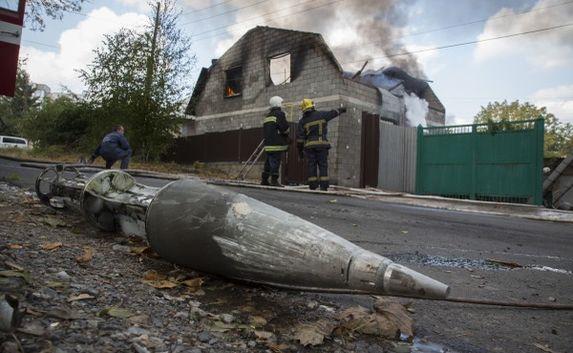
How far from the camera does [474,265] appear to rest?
133 inches

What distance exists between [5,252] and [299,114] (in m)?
14.5

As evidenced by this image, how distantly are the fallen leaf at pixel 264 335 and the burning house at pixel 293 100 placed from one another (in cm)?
1157

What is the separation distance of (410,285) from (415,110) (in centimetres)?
1796

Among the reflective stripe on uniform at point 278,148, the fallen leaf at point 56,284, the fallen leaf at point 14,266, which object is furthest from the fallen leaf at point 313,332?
the reflective stripe on uniform at point 278,148

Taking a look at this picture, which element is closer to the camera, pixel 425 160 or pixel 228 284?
pixel 228 284

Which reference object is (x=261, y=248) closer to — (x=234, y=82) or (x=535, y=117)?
(x=234, y=82)

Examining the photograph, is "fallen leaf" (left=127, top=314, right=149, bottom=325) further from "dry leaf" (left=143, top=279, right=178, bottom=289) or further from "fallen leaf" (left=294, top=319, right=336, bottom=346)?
"fallen leaf" (left=294, top=319, right=336, bottom=346)

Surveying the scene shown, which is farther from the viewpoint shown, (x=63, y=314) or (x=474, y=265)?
(x=474, y=265)

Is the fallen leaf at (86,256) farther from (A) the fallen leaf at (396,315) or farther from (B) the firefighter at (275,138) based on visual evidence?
(B) the firefighter at (275,138)

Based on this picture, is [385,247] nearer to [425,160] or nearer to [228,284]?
[228,284]

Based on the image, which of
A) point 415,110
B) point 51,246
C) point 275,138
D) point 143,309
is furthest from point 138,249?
point 415,110

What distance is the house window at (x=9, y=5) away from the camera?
309cm

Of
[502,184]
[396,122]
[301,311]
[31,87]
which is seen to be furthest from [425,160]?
[31,87]

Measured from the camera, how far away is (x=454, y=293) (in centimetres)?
256
